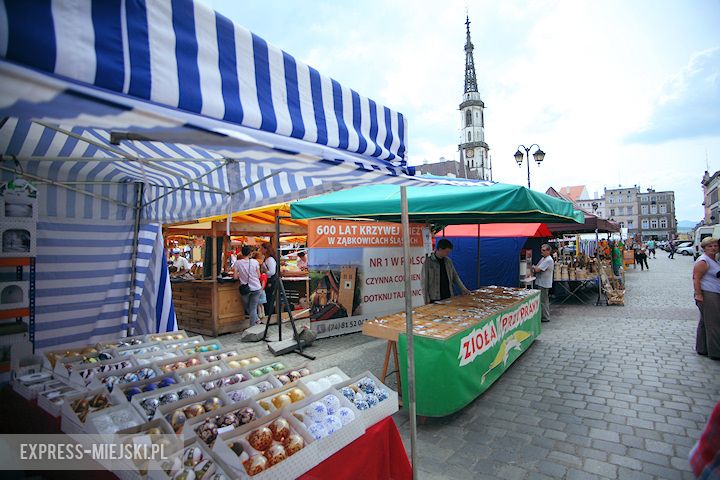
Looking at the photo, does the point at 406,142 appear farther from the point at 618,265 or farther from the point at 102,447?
the point at 618,265

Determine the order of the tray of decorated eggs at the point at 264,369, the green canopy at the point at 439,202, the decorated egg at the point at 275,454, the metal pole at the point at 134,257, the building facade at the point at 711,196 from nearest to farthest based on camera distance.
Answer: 1. the decorated egg at the point at 275,454
2. the tray of decorated eggs at the point at 264,369
3. the metal pole at the point at 134,257
4. the green canopy at the point at 439,202
5. the building facade at the point at 711,196

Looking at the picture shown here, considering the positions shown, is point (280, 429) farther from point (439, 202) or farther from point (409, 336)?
point (439, 202)

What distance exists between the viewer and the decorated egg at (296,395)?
2.18 metres

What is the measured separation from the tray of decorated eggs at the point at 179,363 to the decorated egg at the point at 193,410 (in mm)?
619

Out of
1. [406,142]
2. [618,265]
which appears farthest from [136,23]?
[618,265]

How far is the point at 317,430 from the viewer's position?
1852 millimetres

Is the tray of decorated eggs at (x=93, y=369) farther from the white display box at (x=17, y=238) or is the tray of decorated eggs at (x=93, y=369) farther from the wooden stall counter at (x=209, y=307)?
the wooden stall counter at (x=209, y=307)

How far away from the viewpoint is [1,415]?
255 cm

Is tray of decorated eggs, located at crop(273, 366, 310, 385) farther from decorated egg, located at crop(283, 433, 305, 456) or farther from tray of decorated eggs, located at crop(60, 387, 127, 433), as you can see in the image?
tray of decorated eggs, located at crop(60, 387, 127, 433)

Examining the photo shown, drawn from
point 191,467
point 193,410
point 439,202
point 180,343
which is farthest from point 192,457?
point 439,202

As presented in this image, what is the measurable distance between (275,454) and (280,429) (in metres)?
0.16

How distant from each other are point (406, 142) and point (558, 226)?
39.3 feet

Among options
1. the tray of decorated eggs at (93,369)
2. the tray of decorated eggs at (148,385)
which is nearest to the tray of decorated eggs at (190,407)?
the tray of decorated eggs at (148,385)

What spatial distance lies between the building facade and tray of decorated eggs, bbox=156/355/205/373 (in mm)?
81906
